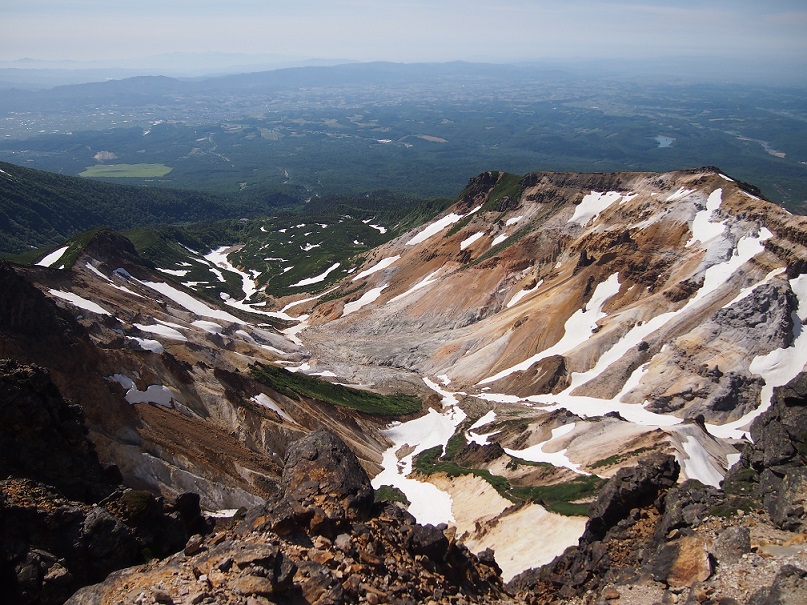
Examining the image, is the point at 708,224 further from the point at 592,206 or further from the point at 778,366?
the point at 778,366

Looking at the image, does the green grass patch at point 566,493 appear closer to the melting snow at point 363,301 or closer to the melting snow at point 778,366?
the melting snow at point 778,366

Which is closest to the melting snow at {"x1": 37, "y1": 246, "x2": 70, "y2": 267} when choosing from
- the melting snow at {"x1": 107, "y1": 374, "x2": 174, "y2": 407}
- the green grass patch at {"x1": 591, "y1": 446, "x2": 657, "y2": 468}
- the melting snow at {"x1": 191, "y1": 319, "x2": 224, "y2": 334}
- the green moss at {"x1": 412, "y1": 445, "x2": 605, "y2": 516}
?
the melting snow at {"x1": 191, "y1": 319, "x2": 224, "y2": 334}

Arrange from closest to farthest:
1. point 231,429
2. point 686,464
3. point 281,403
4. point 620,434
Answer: point 686,464
point 231,429
point 620,434
point 281,403

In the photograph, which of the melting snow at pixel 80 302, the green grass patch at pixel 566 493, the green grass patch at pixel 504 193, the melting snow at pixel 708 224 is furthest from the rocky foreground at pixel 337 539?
the green grass patch at pixel 504 193

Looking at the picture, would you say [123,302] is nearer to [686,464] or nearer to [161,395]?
[161,395]

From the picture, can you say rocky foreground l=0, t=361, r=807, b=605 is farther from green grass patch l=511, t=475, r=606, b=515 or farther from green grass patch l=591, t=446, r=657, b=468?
green grass patch l=591, t=446, r=657, b=468

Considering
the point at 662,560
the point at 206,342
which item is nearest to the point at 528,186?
the point at 206,342

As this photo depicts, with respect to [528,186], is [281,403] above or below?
below
